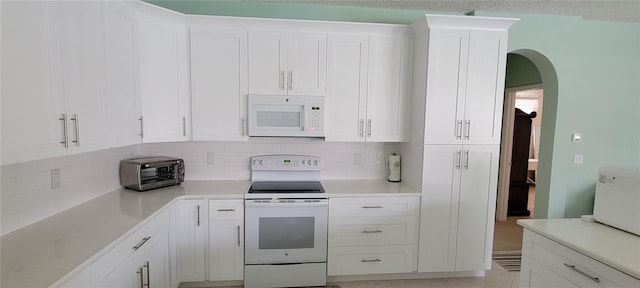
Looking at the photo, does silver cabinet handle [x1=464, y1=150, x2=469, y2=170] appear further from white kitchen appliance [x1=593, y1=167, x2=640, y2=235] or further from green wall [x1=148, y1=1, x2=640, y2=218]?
green wall [x1=148, y1=1, x2=640, y2=218]

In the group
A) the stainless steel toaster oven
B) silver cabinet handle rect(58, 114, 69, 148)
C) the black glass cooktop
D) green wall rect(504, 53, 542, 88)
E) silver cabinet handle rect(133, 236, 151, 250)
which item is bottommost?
silver cabinet handle rect(133, 236, 151, 250)

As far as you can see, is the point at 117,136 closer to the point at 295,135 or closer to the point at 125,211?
the point at 125,211

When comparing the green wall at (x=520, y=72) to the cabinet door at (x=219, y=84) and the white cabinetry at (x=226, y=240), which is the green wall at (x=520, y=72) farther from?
the white cabinetry at (x=226, y=240)

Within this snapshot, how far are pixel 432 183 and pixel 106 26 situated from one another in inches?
105

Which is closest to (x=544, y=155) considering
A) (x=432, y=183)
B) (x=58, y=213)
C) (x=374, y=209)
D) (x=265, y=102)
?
(x=432, y=183)

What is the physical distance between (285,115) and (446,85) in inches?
56.2

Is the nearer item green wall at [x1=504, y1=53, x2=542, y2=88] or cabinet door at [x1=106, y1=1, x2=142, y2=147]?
cabinet door at [x1=106, y1=1, x2=142, y2=147]

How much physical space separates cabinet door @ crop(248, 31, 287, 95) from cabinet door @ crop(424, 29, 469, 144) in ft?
4.16

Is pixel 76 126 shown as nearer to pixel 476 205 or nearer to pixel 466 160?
pixel 466 160

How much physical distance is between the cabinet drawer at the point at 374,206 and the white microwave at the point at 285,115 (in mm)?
674

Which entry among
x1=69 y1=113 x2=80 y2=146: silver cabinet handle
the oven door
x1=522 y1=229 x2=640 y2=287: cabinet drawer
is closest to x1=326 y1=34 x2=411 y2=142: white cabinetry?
the oven door

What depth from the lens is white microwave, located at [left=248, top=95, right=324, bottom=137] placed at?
2635mm

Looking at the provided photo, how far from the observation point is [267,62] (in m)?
2.63

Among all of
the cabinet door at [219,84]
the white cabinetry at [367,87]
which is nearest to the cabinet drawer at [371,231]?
the white cabinetry at [367,87]
